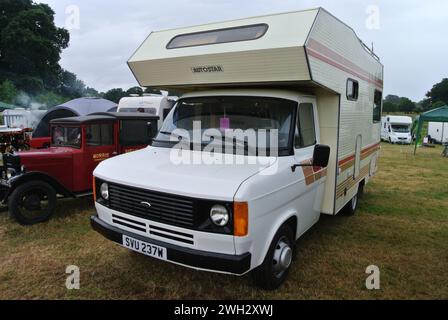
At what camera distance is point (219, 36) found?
4277mm

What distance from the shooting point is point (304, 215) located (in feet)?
13.6

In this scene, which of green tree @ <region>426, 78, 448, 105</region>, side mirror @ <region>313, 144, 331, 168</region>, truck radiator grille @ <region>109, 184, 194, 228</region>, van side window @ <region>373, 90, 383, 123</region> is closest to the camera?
truck radiator grille @ <region>109, 184, 194, 228</region>

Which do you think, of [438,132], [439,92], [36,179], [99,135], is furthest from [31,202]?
[439,92]

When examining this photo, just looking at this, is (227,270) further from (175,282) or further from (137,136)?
(137,136)

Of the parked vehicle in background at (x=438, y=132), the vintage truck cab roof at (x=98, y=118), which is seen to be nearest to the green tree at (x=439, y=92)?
the parked vehicle in background at (x=438, y=132)

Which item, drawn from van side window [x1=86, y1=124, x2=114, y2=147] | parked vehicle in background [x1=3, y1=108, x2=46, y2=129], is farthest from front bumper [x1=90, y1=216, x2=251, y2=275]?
parked vehicle in background [x1=3, y1=108, x2=46, y2=129]

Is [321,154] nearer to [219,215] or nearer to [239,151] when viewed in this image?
[239,151]

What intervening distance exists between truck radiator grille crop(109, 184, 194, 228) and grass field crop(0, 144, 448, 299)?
0.95 meters

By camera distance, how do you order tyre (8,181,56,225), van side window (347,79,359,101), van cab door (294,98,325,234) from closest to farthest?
van cab door (294,98,325,234), van side window (347,79,359,101), tyre (8,181,56,225)

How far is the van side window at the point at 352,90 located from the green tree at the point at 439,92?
6847 cm

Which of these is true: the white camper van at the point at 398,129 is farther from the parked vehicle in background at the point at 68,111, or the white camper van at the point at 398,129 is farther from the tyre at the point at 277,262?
the tyre at the point at 277,262

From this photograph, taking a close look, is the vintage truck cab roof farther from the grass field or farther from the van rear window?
the van rear window

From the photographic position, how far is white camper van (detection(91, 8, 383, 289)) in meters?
3.01
